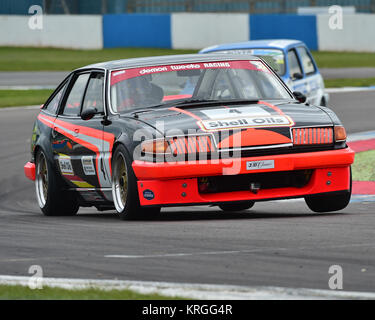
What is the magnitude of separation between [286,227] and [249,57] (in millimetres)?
2697

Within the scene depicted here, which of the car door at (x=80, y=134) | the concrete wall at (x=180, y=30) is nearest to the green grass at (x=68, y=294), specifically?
the car door at (x=80, y=134)

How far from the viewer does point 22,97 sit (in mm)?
25938

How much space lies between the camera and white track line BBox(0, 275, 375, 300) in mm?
5102

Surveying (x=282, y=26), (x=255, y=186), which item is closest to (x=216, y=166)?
(x=255, y=186)

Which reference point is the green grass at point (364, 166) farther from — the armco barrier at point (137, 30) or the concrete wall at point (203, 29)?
the armco barrier at point (137, 30)

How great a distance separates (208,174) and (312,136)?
0.98m

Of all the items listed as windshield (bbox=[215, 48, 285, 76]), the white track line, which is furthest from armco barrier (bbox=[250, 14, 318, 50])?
the white track line

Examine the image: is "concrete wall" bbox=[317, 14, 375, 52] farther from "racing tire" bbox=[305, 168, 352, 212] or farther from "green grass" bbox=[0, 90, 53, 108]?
"racing tire" bbox=[305, 168, 352, 212]

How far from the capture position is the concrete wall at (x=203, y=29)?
44188 millimetres

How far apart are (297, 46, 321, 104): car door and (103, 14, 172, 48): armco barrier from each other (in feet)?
85.8

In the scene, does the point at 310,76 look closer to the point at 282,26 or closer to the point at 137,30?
the point at 282,26
